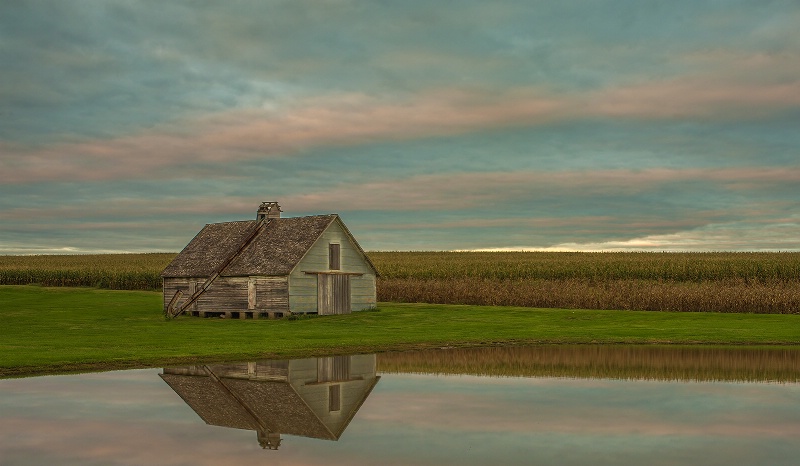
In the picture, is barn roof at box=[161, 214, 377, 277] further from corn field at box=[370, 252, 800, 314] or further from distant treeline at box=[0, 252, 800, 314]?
distant treeline at box=[0, 252, 800, 314]

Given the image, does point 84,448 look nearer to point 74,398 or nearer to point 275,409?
point 275,409

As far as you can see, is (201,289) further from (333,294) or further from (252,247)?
(333,294)

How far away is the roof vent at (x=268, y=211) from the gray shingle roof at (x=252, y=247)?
0.82 meters

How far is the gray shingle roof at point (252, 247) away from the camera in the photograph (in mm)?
→ 50844

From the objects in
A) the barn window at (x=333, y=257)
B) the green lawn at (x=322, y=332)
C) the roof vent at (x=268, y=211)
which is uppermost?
the roof vent at (x=268, y=211)

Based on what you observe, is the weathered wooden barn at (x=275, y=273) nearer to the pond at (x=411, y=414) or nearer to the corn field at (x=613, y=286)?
the corn field at (x=613, y=286)

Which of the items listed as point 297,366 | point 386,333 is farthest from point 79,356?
point 386,333

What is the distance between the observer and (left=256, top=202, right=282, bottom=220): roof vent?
5688 cm

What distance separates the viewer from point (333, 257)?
52406 mm

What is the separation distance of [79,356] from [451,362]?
11.5 meters

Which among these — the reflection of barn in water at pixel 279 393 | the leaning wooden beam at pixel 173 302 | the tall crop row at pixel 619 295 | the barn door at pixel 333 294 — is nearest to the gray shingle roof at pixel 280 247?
the barn door at pixel 333 294

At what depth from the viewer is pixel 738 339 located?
33.8 metres

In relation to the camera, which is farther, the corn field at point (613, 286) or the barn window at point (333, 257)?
→ the barn window at point (333, 257)

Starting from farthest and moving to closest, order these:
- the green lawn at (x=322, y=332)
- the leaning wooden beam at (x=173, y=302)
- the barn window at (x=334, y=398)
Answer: the leaning wooden beam at (x=173, y=302), the green lawn at (x=322, y=332), the barn window at (x=334, y=398)
